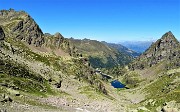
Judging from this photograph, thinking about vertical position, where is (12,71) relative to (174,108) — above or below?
above

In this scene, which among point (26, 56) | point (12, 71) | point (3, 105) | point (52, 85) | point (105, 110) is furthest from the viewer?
point (26, 56)

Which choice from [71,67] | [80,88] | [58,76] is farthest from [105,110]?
[71,67]

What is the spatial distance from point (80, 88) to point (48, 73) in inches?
697

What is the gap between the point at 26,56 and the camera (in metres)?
162

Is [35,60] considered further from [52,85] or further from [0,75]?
[0,75]

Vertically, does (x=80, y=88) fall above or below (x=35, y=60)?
below

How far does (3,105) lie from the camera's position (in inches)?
2160

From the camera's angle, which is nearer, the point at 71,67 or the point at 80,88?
the point at 80,88

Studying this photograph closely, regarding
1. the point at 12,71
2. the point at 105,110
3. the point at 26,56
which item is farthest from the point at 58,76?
the point at 105,110

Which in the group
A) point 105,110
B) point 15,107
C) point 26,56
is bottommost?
point 105,110

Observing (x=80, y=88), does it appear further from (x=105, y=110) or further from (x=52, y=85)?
(x=105, y=110)

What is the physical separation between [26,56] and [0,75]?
75.5m

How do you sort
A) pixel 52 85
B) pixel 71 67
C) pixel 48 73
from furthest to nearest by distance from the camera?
pixel 71 67, pixel 48 73, pixel 52 85

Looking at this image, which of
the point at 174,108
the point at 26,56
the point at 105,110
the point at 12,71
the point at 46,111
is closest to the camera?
the point at 46,111
